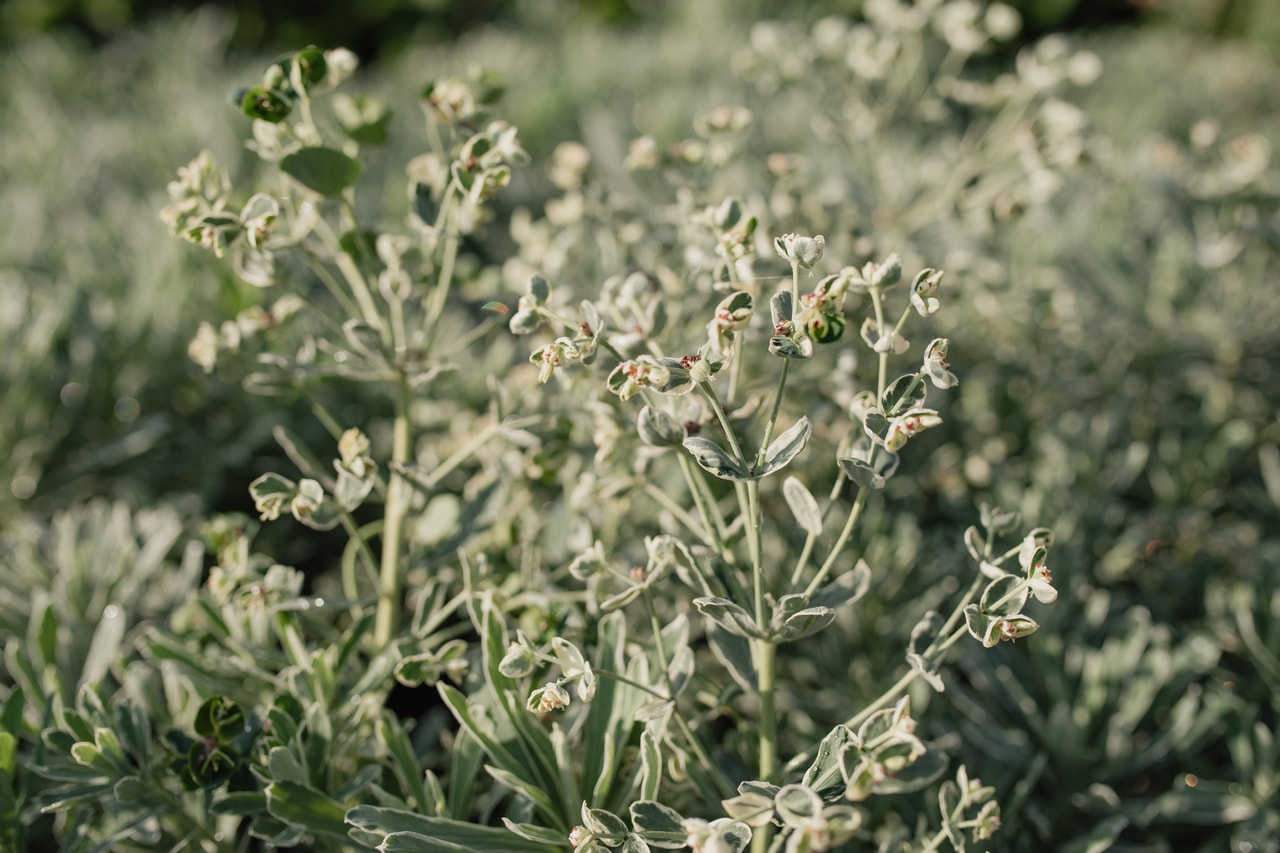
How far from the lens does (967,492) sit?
1.65 metres

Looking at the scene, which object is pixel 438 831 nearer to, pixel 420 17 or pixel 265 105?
pixel 265 105

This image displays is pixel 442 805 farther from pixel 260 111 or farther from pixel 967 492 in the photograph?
pixel 967 492

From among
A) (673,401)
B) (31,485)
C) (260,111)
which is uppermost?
(260,111)

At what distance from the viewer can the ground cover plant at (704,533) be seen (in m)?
0.75

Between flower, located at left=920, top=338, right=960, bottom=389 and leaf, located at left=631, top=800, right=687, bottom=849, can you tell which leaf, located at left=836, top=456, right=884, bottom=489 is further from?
leaf, located at left=631, top=800, right=687, bottom=849

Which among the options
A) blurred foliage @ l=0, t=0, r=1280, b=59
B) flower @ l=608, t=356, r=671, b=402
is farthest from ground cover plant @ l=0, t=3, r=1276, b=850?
blurred foliage @ l=0, t=0, r=1280, b=59

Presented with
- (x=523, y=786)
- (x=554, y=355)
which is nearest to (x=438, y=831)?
(x=523, y=786)

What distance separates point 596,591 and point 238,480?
1.10m

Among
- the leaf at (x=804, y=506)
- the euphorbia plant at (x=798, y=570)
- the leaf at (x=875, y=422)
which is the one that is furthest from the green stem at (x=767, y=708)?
the leaf at (x=875, y=422)

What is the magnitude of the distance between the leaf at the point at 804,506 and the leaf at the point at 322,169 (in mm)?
502

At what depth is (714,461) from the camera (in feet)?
2.18

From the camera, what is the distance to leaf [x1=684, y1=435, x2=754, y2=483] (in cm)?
66

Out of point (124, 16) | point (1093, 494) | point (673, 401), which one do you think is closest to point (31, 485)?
point (673, 401)

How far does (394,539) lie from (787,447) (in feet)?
1.59
